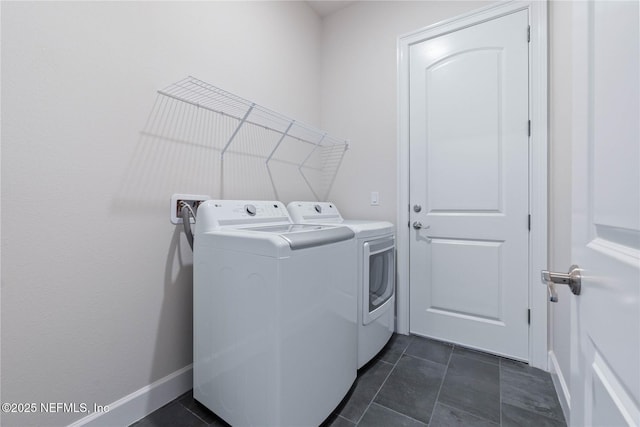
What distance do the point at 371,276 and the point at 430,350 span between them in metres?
0.73

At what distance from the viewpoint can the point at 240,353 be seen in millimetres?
1149

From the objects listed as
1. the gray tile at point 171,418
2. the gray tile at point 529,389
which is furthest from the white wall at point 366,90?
the gray tile at point 171,418

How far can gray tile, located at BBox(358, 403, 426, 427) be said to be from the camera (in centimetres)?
125

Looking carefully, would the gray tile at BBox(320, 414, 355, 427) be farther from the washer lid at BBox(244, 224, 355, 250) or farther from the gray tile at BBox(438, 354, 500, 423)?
the washer lid at BBox(244, 224, 355, 250)

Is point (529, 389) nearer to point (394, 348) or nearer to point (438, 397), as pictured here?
point (438, 397)

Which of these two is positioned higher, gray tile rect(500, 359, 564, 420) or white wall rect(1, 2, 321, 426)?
white wall rect(1, 2, 321, 426)

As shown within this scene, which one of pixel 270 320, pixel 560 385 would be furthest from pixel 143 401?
pixel 560 385

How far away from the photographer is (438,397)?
1.43 m

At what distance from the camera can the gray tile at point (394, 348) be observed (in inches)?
71.4

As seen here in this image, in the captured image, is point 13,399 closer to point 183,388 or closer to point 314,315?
point 183,388

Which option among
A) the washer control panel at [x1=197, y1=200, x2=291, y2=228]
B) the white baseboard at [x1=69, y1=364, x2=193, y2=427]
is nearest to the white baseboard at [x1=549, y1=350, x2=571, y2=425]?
the washer control panel at [x1=197, y1=200, x2=291, y2=228]

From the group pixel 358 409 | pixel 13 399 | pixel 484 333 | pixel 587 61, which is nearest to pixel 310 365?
pixel 358 409

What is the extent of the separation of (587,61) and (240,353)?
137cm

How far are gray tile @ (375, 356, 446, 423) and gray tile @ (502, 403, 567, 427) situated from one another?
0.31 m
